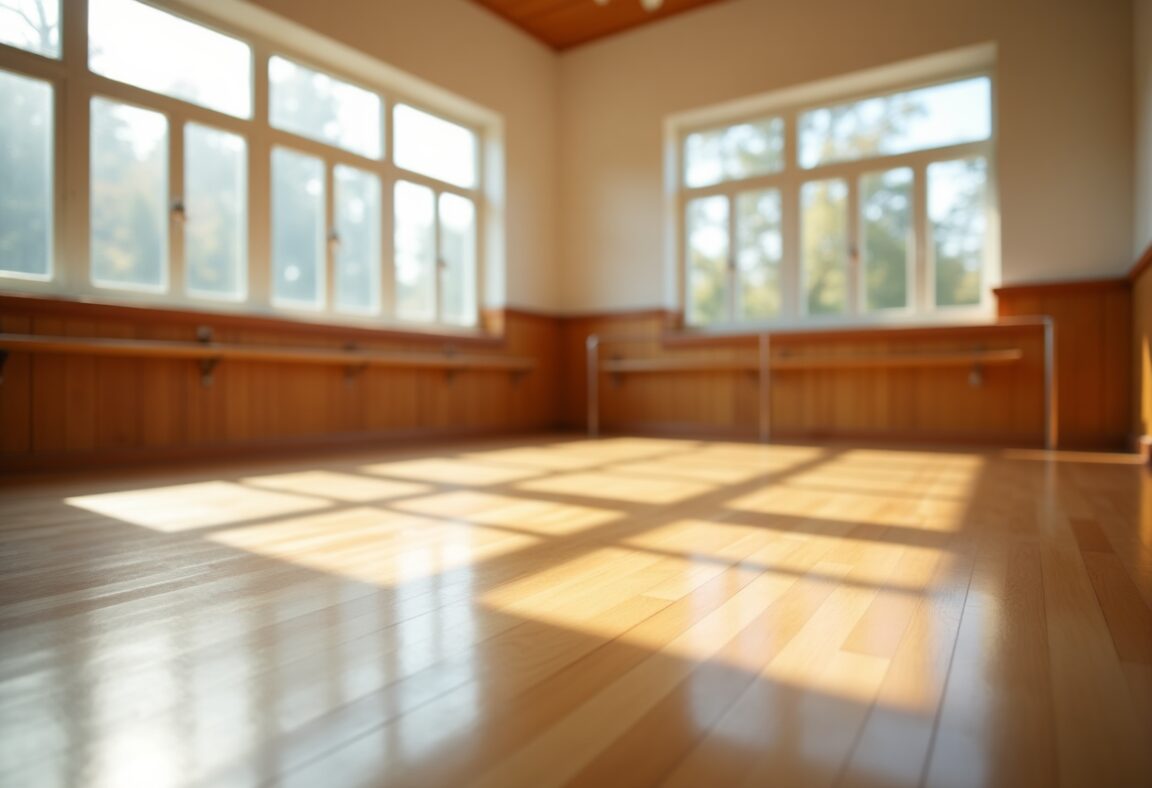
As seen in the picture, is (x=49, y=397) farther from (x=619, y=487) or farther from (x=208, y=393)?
(x=619, y=487)

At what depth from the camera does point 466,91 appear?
16.0 ft

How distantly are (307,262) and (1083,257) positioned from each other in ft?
14.0

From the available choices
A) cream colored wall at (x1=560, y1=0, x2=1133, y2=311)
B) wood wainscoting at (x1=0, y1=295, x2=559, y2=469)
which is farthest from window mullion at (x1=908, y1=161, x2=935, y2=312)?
wood wainscoting at (x1=0, y1=295, x2=559, y2=469)

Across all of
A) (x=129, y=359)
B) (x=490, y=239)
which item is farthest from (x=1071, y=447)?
(x=129, y=359)

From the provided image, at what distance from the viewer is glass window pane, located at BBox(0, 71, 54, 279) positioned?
2879 millimetres

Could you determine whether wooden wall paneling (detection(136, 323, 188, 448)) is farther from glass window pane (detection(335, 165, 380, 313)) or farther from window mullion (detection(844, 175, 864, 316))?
window mullion (detection(844, 175, 864, 316))

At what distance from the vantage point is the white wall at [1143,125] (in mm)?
3252

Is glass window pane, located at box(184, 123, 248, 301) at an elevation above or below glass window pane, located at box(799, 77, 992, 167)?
below

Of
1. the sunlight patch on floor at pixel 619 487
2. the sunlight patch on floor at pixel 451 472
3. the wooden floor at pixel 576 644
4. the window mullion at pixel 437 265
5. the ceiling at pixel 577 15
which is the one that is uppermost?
the ceiling at pixel 577 15

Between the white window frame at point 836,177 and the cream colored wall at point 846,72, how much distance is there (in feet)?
0.34

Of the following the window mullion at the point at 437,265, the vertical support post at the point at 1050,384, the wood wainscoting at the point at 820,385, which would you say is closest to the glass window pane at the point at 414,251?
the window mullion at the point at 437,265

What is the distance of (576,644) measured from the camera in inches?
40.4

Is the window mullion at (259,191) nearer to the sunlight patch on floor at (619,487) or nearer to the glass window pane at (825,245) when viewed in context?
the sunlight patch on floor at (619,487)

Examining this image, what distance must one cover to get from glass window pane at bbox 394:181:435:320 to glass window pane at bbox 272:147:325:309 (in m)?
0.57
